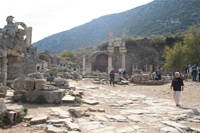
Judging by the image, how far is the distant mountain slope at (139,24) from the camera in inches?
2501

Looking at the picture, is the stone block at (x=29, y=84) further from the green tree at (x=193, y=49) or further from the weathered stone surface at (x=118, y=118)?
the green tree at (x=193, y=49)

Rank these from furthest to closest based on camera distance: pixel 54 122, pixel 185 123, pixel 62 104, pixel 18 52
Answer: pixel 18 52 → pixel 62 104 → pixel 185 123 → pixel 54 122

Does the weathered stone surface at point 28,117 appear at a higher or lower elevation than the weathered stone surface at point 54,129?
higher

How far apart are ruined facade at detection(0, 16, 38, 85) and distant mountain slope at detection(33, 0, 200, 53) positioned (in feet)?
190

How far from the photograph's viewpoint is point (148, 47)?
4303 centimetres

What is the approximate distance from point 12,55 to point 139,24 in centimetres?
7984

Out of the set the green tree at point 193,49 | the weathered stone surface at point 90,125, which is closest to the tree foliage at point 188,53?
the green tree at point 193,49

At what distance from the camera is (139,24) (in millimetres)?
81125

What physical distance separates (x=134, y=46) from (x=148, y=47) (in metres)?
3.82

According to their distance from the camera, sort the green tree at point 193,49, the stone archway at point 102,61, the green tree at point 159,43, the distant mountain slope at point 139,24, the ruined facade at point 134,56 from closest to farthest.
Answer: the green tree at point 193,49
the ruined facade at point 134,56
the green tree at point 159,43
the stone archway at point 102,61
the distant mountain slope at point 139,24

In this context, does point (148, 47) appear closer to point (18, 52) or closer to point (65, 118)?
point (18, 52)

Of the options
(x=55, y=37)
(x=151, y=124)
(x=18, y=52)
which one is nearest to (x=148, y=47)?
(x=18, y=52)

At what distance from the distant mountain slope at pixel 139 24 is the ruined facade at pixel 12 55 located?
58.0 m

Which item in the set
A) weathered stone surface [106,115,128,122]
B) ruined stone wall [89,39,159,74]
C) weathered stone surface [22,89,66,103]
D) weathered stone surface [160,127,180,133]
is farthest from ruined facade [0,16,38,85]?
ruined stone wall [89,39,159,74]
